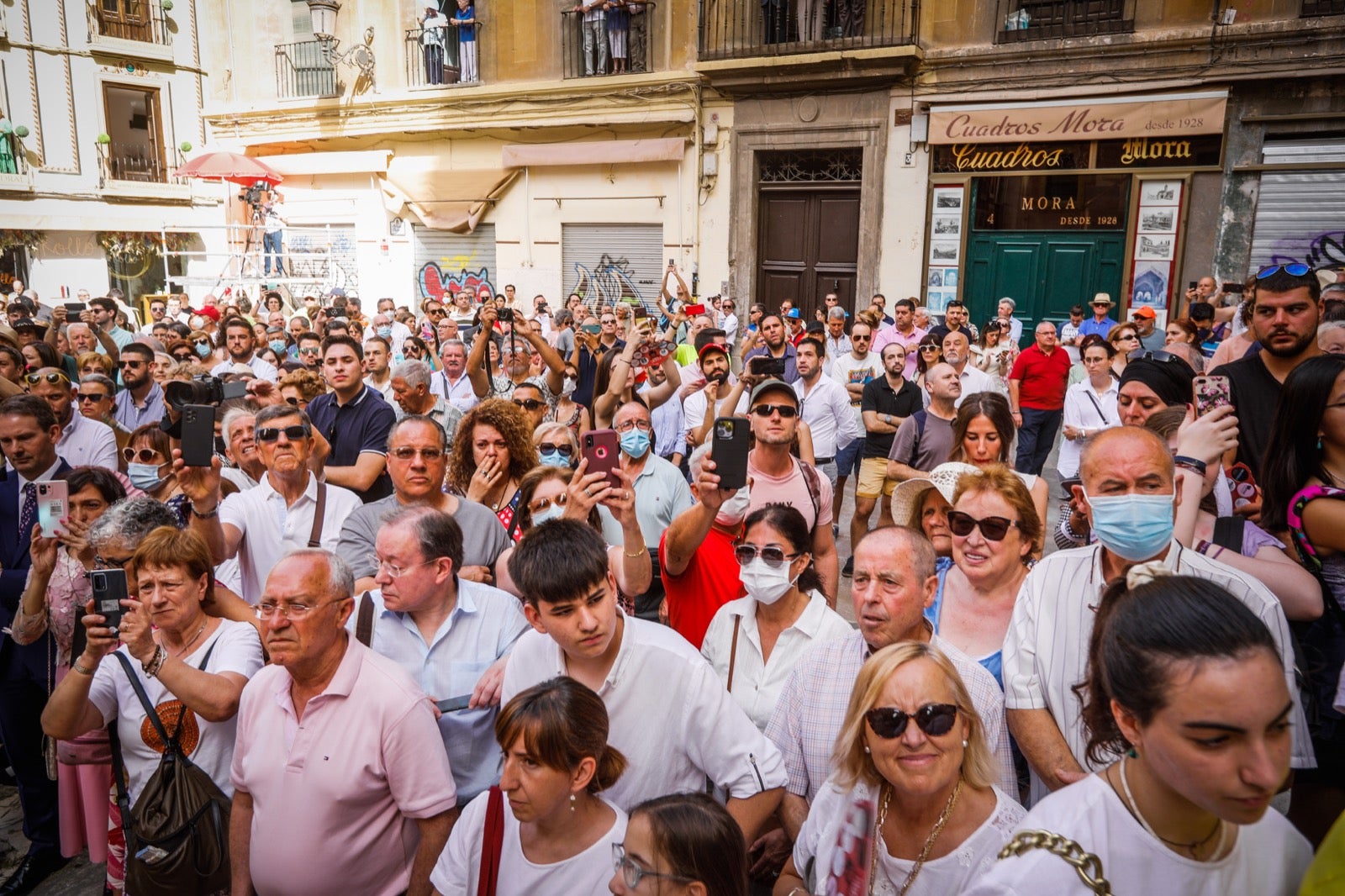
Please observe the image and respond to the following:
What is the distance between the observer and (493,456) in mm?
4285

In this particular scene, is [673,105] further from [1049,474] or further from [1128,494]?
[1128,494]

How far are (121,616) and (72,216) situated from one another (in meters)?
26.5

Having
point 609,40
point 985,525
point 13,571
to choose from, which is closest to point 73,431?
point 13,571

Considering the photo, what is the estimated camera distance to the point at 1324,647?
2.57 metres

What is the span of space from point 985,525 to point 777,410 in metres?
1.48

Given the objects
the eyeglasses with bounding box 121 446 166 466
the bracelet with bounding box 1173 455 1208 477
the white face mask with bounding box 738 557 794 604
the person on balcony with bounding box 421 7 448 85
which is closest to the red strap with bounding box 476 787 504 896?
the white face mask with bounding box 738 557 794 604

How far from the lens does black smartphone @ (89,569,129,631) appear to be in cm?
264

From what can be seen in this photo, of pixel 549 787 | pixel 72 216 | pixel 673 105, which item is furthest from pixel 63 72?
pixel 549 787

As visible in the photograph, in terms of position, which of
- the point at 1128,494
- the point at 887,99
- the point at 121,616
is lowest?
the point at 121,616

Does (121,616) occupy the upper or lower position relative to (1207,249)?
lower

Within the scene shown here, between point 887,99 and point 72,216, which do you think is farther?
point 72,216

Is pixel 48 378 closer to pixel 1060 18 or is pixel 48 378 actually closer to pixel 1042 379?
pixel 1042 379

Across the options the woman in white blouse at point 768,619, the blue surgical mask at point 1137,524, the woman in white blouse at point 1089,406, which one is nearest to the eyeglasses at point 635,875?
the woman in white blouse at point 768,619

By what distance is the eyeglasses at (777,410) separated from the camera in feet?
13.9
